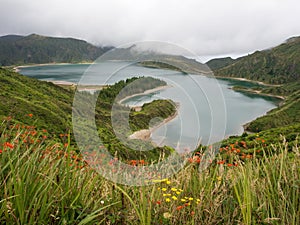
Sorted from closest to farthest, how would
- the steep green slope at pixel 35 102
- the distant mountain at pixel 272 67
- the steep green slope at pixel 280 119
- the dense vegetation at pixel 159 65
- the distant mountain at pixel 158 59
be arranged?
1. the distant mountain at pixel 158 59
2. the dense vegetation at pixel 159 65
3. the steep green slope at pixel 35 102
4. the steep green slope at pixel 280 119
5. the distant mountain at pixel 272 67

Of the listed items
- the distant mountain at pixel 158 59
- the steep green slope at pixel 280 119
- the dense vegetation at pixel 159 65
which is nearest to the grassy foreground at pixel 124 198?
the distant mountain at pixel 158 59

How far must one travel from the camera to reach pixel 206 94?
360 centimetres

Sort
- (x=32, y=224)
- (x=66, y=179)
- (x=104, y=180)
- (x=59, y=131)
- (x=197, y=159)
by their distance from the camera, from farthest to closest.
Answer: (x=59, y=131)
(x=197, y=159)
(x=104, y=180)
(x=66, y=179)
(x=32, y=224)

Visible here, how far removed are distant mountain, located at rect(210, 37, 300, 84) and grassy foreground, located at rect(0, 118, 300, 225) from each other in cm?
12489

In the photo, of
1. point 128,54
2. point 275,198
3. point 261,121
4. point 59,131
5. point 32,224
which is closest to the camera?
point 32,224

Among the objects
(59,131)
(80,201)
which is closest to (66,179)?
(80,201)

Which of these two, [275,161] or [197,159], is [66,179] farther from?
[275,161]

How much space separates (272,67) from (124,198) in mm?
144340

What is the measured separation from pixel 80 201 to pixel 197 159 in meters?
1.33

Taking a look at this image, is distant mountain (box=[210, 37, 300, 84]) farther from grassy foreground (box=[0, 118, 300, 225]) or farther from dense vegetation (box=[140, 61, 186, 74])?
grassy foreground (box=[0, 118, 300, 225])

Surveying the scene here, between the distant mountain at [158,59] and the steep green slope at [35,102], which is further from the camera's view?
the steep green slope at [35,102]

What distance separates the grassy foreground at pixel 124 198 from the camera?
76.5 inches

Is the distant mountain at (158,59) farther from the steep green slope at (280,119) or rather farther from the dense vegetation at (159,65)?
the steep green slope at (280,119)

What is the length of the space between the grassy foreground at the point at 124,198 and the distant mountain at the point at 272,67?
125m
